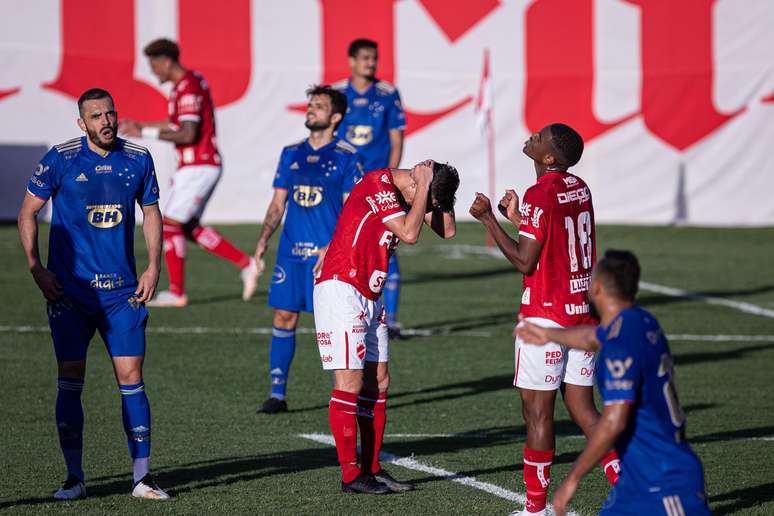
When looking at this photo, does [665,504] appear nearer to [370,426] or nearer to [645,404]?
[645,404]

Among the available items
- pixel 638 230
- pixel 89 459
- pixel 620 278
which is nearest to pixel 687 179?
pixel 638 230

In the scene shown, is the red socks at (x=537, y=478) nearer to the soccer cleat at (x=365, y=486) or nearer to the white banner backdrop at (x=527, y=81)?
the soccer cleat at (x=365, y=486)

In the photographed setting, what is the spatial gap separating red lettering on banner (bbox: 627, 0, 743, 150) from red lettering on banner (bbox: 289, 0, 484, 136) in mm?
3266

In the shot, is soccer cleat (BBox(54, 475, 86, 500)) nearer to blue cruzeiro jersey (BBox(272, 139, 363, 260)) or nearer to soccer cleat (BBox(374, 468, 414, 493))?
soccer cleat (BBox(374, 468, 414, 493))

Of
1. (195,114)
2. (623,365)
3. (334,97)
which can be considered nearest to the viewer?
(623,365)

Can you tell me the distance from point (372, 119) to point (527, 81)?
1132cm

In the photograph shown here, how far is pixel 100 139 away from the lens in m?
6.99

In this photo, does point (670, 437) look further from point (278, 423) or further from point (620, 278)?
point (278, 423)

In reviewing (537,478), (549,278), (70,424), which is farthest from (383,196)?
(70,424)

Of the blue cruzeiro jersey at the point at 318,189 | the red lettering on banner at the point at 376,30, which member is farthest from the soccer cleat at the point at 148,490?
the red lettering on banner at the point at 376,30

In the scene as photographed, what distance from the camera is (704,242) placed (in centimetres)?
2255

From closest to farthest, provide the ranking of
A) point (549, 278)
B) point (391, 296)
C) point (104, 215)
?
point (549, 278) → point (104, 215) → point (391, 296)

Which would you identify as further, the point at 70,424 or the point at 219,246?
the point at 219,246

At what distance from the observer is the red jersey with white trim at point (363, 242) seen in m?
7.26
